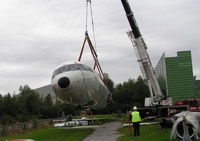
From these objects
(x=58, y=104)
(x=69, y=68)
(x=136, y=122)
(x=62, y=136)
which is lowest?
(x=62, y=136)

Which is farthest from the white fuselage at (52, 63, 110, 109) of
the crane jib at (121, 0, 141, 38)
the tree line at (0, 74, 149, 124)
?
the tree line at (0, 74, 149, 124)

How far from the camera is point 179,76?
159 feet

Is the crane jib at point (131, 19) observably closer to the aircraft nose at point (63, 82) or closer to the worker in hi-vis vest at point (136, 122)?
the aircraft nose at point (63, 82)

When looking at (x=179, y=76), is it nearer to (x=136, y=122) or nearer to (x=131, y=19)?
(x=131, y=19)

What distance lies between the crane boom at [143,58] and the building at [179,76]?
59.3 feet

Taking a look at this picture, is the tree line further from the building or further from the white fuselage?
the white fuselage

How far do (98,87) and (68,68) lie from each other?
4257mm

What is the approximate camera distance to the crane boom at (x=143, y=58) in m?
28.3

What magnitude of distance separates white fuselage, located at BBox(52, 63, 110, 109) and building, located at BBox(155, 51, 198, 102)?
23496mm

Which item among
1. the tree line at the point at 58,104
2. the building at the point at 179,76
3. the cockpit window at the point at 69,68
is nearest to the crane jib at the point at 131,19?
the cockpit window at the point at 69,68

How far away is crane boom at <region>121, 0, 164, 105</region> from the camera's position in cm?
2828

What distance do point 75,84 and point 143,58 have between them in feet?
28.7

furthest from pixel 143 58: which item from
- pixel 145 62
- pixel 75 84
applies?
pixel 75 84

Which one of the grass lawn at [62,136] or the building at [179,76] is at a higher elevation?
the building at [179,76]
